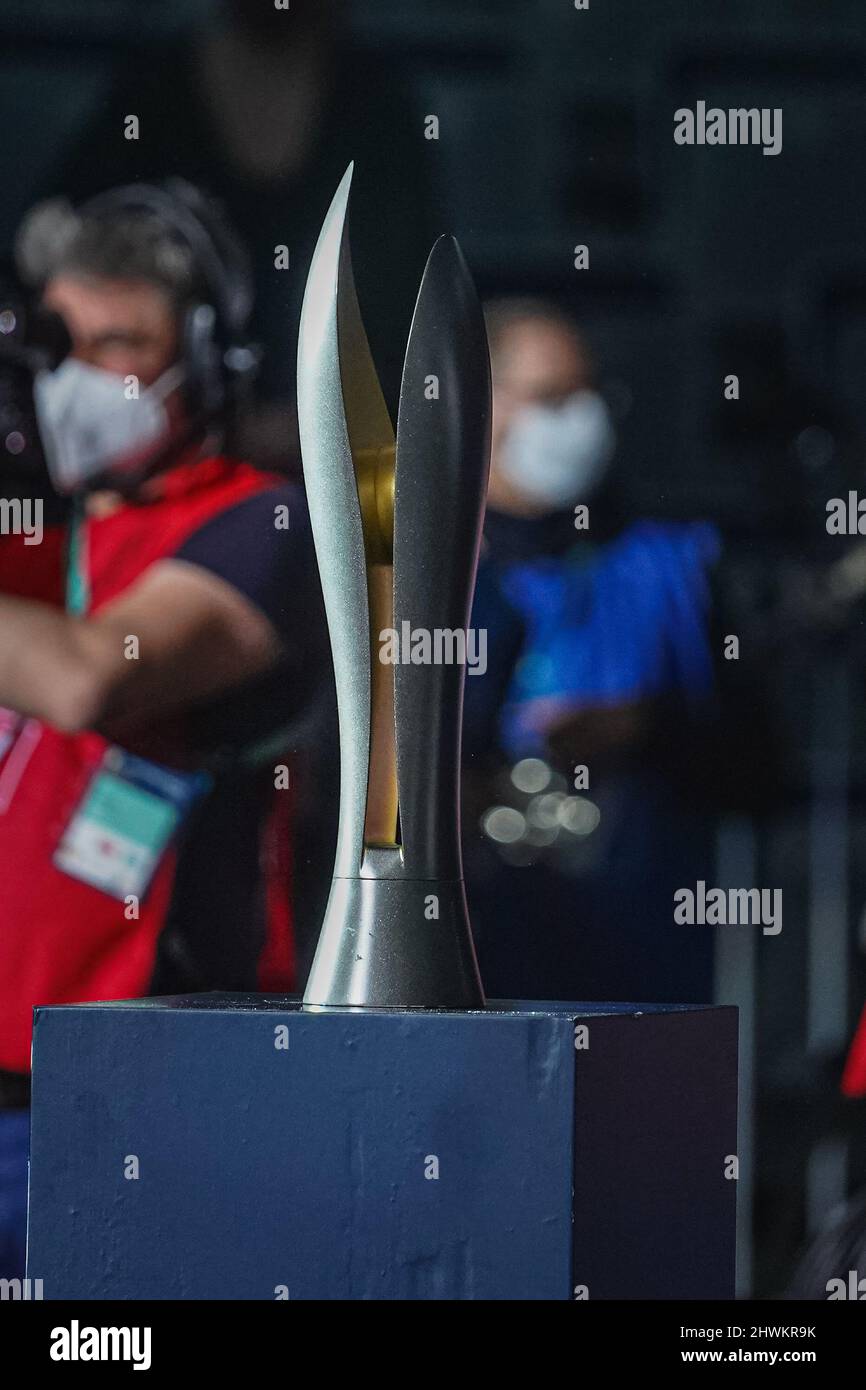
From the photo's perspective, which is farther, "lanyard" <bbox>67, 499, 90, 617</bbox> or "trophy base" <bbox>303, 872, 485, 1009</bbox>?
"lanyard" <bbox>67, 499, 90, 617</bbox>

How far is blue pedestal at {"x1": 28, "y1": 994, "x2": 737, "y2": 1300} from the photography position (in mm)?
1001

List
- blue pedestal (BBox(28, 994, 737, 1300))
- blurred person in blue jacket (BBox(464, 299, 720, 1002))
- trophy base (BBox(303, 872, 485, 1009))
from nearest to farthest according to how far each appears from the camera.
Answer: blue pedestal (BBox(28, 994, 737, 1300))
trophy base (BBox(303, 872, 485, 1009))
blurred person in blue jacket (BBox(464, 299, 720, 1002))

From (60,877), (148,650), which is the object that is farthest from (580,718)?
(60,877)

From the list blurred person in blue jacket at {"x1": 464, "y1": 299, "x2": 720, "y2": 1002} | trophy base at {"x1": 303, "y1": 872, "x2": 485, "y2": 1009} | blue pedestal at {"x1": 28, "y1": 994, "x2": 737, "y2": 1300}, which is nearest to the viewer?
blue pedestal at {"x1": 28, "y1": 994, "x2": 737, "y2": 1300}

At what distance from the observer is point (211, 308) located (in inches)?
71.4

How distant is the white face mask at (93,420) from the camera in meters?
1.82

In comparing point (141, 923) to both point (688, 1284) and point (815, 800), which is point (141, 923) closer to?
point (815, 800)

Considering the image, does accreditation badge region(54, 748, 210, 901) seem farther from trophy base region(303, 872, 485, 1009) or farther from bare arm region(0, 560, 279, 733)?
trophy base region(303, 872, 485, 1009)

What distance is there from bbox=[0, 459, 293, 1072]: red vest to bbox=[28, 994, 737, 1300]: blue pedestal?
0.70 meters

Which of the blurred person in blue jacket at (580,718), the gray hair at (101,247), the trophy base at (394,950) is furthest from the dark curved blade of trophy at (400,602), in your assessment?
the gray hair at (101,247)

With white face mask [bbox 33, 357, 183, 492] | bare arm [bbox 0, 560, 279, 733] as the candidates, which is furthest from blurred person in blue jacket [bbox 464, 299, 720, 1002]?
white face mask [bbox 33, 357, 183, 492]

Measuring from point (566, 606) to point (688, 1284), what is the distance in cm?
79

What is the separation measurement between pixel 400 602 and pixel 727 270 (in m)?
0.83

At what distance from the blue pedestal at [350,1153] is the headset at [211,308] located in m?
0.87
